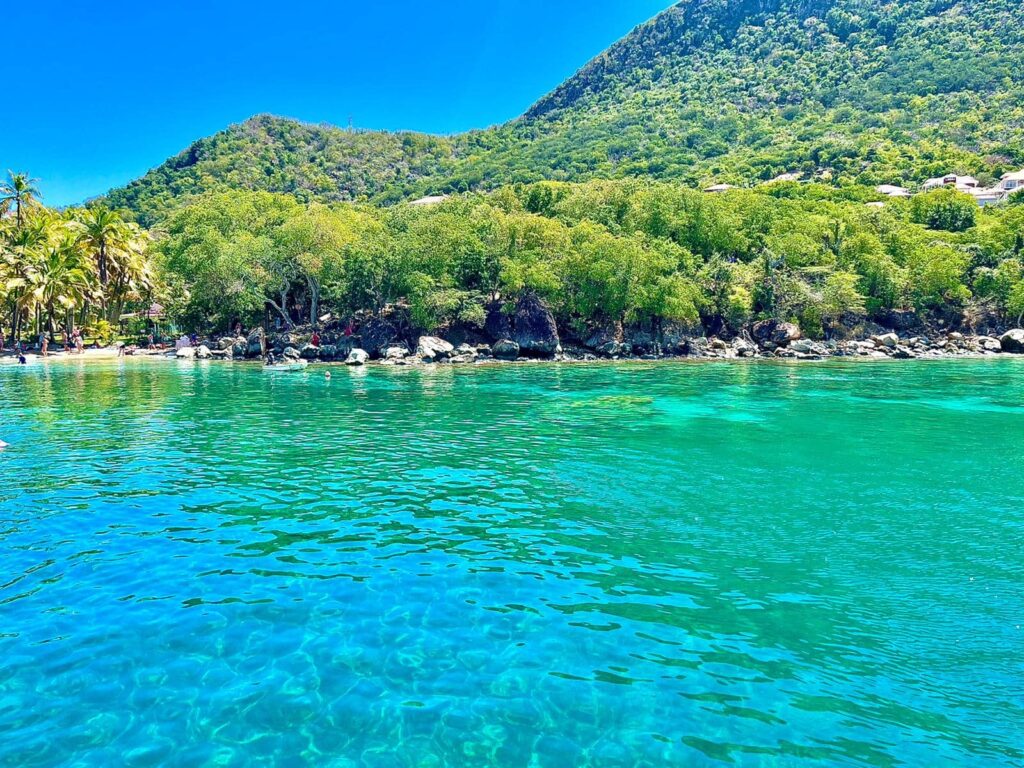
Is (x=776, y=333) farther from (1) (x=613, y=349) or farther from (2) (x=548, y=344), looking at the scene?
(2) (x=548, y=344)

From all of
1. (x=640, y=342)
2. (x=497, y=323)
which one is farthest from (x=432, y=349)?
(x=640, y=342)

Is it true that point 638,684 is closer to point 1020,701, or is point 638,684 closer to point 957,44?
point 1020,701

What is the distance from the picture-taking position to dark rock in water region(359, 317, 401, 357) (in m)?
67.6

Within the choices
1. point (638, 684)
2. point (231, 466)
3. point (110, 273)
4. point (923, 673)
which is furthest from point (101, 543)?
point (110, 273)

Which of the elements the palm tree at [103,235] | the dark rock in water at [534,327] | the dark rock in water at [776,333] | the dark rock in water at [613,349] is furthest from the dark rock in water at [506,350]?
the palm tree at [103,235]

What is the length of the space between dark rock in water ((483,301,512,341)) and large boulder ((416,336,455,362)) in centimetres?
579

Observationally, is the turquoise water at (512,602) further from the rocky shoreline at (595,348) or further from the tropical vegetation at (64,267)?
the tropical vegetation at (64,267)

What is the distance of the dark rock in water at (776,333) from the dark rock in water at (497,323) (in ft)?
92.9

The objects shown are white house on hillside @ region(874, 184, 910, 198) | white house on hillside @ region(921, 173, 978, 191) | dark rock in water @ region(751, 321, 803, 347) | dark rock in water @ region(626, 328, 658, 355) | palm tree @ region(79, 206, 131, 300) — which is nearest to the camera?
dark rock in water @ region(626, 328, 658, 355)

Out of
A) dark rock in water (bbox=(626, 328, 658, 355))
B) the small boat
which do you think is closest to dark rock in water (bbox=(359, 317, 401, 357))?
the small boat

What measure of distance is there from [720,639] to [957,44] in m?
213

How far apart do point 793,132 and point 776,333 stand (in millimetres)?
108632

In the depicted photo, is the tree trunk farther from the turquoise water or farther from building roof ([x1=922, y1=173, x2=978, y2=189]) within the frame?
building roof ([x1=922, y1=173, x2=978, y2=189])

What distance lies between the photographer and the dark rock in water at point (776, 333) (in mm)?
71562
